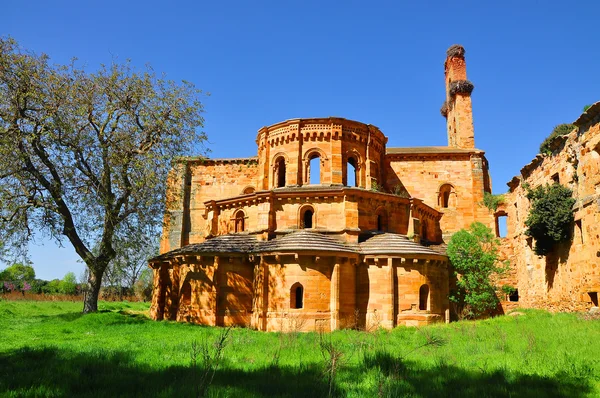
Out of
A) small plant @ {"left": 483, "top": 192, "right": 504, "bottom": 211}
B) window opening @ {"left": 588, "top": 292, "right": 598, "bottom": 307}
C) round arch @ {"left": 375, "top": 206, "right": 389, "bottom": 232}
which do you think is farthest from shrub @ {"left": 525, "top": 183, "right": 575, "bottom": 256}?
small plant @ {"left": 483, "top": 192, "right": 504, "bottom": 211}

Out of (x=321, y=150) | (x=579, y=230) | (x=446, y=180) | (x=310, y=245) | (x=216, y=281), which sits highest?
(x=321, y=150)

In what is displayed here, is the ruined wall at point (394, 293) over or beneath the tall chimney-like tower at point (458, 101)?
beneath

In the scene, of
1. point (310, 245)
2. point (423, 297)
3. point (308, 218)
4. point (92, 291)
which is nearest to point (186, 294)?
point (92, 291)

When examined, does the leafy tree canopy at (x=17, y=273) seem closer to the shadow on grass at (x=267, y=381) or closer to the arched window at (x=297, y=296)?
the arched window at (x=297, y=296)

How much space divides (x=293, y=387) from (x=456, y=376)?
11.4ft

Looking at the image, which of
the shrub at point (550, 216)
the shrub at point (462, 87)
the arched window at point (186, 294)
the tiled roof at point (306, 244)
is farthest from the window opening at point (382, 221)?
the shrub at point (462, 87)

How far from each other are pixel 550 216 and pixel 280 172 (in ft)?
48.0

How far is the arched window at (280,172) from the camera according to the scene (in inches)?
1020

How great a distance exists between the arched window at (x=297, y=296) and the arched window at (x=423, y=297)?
5709mm

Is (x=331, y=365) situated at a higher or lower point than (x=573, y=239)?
lower

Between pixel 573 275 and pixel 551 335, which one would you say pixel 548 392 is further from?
pixel 573 275

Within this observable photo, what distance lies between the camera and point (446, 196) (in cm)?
3030

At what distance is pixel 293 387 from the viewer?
7715 mm

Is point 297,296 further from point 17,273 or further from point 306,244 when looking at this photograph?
point 17,273
